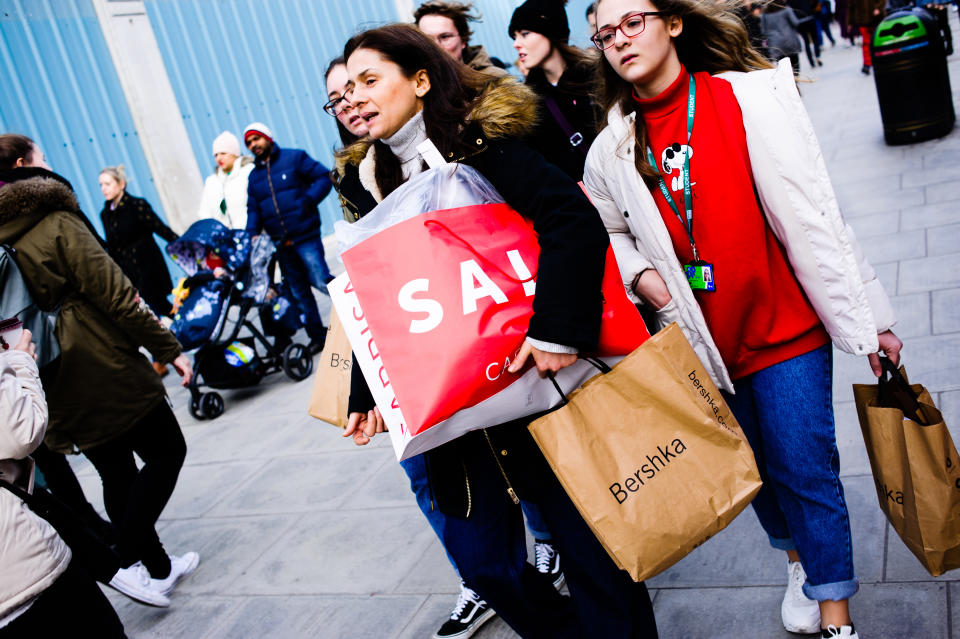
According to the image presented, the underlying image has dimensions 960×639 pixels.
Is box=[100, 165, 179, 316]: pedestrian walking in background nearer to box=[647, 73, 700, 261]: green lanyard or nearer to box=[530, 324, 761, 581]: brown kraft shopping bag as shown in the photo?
box=[647, 73, 700, 261]: green lanyard

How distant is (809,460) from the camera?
242 cm

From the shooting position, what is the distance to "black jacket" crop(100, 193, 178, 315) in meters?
8.22

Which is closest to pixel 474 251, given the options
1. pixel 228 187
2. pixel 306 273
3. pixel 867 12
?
pixel 306 273

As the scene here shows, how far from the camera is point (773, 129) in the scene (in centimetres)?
223

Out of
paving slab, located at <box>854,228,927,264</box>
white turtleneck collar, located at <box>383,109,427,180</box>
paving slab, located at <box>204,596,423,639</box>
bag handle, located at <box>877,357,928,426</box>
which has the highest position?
white turtleneck collar, located at <box>383,109,427,180</box>

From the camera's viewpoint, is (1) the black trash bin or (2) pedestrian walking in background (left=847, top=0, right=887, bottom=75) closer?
(1) the black trash bin

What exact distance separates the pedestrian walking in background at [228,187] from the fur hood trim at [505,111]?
5.91m

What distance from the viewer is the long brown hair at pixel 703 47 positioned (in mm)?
2398

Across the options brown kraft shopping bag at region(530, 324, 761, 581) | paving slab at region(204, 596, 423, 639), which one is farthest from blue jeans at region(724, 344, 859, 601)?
paving slab at region(204, 596, 423, 639)

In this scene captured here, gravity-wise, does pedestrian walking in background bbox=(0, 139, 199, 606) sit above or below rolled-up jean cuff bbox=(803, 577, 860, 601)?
above

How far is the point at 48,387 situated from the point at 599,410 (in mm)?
2821

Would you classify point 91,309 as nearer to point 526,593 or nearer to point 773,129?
point 526,593

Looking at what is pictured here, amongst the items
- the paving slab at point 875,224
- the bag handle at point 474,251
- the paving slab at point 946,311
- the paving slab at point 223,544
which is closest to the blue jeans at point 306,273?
the paving slab at point 223,544

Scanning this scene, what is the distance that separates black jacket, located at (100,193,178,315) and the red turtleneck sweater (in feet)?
21.7
